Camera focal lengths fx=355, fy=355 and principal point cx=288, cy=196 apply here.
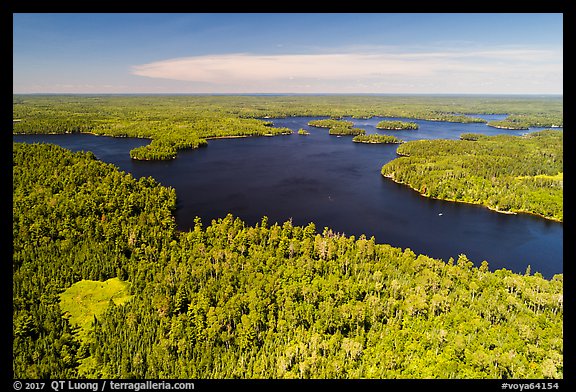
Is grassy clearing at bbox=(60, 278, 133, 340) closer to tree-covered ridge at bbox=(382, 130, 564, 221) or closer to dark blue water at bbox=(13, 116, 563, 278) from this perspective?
dark blue water at bbox=(13, 116, 563, 278)

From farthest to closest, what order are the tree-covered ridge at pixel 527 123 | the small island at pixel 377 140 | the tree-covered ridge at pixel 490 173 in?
1. the tree-covered ridge at pixel 527 123
2. the small island at pixel 377 140
3. the tree-covered ridge at pixel 490 173

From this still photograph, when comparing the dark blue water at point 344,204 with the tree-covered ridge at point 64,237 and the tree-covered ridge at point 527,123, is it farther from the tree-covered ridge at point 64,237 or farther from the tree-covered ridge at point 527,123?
the tree-covered ridge at point 527,123

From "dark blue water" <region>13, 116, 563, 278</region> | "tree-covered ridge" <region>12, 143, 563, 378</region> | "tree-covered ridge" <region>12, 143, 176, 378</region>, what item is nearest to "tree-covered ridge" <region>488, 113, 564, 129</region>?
"dark blue water" <region>13, 116, 563, 278</region>

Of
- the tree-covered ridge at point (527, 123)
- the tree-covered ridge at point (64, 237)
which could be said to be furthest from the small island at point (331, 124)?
the tree-covered ridge at point (64, 237)
